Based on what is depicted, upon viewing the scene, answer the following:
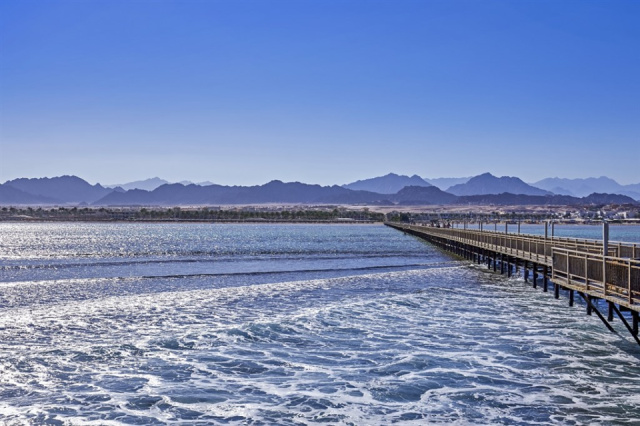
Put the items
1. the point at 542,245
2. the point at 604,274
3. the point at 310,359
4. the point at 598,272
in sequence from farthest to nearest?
the point at 542,245 < the point at 598,272 < the point at 604,274 < the point at 310,359

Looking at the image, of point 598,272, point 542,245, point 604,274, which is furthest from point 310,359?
point 542,245

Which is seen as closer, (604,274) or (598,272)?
(604,274)

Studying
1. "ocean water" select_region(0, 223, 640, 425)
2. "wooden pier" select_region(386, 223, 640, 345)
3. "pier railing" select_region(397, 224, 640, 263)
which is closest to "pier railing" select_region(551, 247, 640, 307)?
"wooden pier" select_region(386, 223, 640, 345)

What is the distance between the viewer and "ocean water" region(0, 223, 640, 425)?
1309cm

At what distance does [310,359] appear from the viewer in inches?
677

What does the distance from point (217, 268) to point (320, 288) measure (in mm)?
16031

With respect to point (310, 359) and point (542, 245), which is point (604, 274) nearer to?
point (310, 359)

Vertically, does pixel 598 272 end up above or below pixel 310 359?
above

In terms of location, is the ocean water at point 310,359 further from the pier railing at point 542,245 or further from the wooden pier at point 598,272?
the pier railing at point 542,245

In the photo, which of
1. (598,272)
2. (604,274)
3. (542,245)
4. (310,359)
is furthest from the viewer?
(542,245)

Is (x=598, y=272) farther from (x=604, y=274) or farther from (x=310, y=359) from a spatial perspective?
(x=310, y=359)

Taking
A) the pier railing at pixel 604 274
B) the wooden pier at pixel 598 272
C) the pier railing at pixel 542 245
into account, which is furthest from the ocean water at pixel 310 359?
the pier railing at pixel 542 245

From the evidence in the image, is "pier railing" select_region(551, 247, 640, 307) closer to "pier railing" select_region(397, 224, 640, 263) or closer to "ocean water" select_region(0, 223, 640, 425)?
"ocean water" select_region(0, 223, 640, 425)

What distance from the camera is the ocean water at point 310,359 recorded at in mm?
13094
